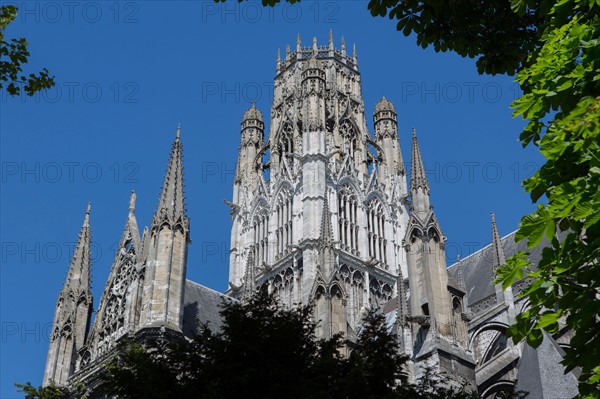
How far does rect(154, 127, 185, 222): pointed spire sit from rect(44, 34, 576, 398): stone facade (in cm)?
4

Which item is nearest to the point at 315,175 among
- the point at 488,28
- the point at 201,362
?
the point at 201,362

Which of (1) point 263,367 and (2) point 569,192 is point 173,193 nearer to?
(1) point 263,367

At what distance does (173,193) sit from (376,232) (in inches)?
990

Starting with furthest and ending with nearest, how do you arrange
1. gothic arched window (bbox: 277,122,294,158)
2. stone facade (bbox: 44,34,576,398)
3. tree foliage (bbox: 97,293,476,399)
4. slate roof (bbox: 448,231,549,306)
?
1. gothic arched window (bbox: 277,122,294,158)
2. slate roof (bbox: 448,231,549,306)
3. stone facade (bbox: 44,34,576,398)
4. tree foliage (bbox: 97,293,476,399)

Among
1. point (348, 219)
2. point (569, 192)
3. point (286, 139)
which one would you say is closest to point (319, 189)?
point (348, 219)

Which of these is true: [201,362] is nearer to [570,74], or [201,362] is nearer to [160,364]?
[160,364]

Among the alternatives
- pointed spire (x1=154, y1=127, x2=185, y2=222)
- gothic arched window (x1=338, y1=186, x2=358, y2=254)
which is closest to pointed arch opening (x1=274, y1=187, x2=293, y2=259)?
gothic arched window (x1=338, y1=186, x2=358, y2=254)

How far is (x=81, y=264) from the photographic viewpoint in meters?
29.2

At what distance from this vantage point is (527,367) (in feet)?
69.9

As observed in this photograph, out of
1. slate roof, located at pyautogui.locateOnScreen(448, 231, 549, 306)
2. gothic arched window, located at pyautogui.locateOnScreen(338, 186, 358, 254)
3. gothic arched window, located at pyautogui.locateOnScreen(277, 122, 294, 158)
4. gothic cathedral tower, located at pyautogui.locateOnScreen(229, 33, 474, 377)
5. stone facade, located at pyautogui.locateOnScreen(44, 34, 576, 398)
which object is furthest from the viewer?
gothic arched window, located at pyautogui.locateOnScreen(277, 122, 294, 158)

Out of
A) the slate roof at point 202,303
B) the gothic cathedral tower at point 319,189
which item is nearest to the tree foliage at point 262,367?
the slate roof at point 202,303

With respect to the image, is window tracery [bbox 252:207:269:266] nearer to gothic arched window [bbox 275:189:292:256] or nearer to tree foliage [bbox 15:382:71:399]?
gothic arched window [bbox 275:189:292:256]

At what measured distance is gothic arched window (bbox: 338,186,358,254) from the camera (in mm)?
46259

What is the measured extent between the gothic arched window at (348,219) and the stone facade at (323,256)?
0.09 meters
